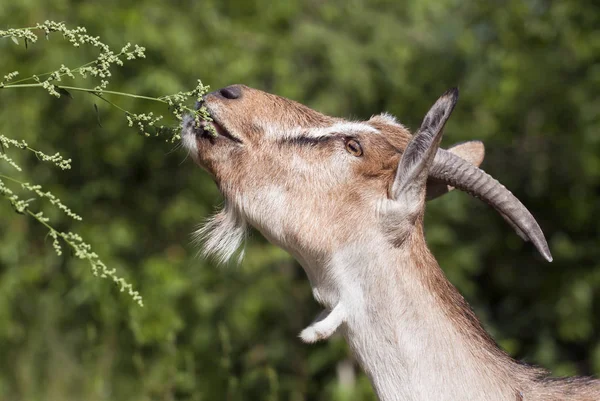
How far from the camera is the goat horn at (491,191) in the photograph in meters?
3.89

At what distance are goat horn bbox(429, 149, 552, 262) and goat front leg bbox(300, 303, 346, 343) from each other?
2.51 feet

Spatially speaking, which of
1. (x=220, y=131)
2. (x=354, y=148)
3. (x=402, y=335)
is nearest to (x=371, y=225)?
(x=354, y=148)

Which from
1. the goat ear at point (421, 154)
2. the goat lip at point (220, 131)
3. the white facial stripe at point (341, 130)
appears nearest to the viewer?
the goat ear at point (421, 154)

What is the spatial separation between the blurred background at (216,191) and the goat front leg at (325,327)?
143 inches

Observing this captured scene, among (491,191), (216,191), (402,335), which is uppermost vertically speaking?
(491,191)

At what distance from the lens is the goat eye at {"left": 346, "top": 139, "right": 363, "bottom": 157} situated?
4.20 m

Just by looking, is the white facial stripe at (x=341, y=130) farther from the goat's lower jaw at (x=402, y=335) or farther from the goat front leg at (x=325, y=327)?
the goat front leg at (x=325, y=327)

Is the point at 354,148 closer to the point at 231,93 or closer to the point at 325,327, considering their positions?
the point at 231,93

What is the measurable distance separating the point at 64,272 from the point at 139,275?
1005 mm

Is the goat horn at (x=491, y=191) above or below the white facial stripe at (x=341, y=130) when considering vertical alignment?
above

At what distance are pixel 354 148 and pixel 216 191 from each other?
448 centimetres

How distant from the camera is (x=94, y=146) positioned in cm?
871

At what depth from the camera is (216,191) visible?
858 centimetres

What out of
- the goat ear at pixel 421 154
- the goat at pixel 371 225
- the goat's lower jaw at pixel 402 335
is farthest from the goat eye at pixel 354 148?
the goat's lower jaw at pixel 402 335
